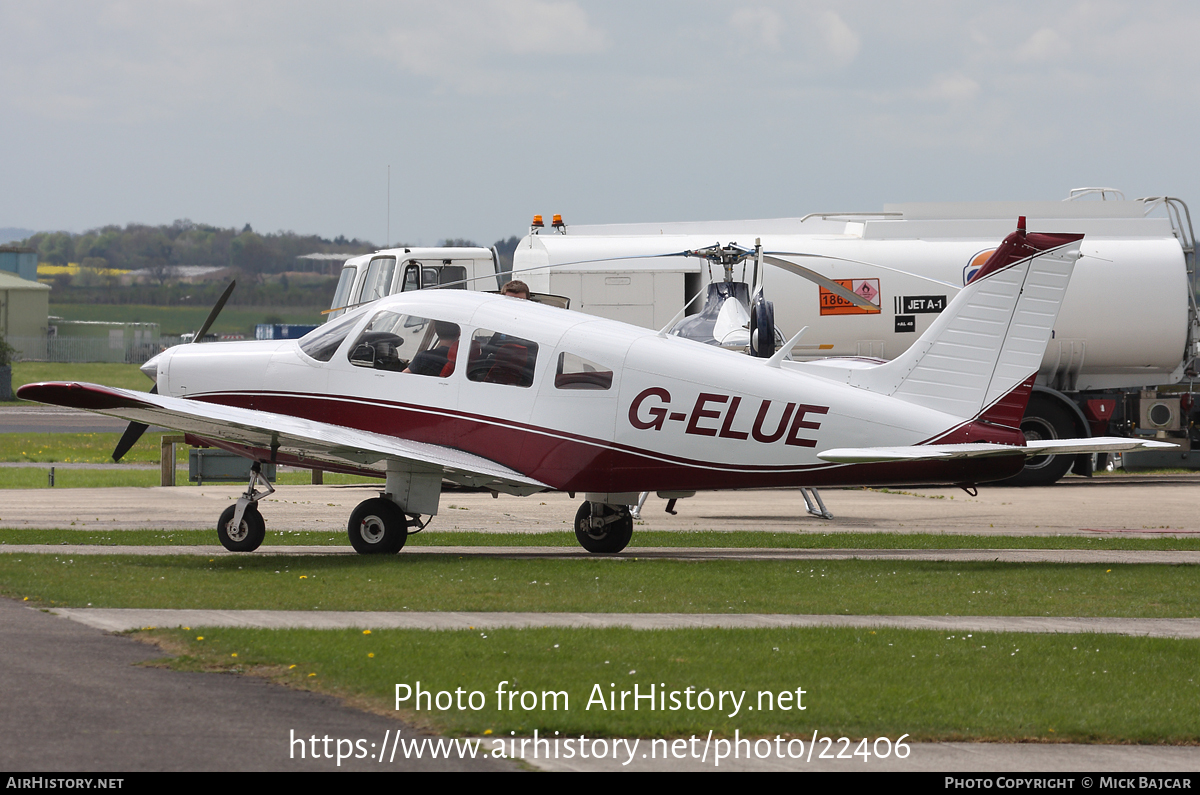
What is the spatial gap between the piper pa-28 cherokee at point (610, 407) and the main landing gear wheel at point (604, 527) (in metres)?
0.29

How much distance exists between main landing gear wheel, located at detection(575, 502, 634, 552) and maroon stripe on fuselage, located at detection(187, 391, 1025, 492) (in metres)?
0.80

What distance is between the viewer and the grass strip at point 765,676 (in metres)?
6.84

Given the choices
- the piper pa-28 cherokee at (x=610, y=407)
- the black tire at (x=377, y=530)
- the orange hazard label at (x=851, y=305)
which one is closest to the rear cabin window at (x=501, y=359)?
the piper pa-28 cherokee at (x=610, y=407)

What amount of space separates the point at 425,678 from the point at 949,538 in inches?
382

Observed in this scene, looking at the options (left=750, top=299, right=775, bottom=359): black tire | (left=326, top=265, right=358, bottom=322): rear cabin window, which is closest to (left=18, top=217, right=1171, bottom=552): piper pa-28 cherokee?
(left=750, top=299, right=775, bottom=359): black tire

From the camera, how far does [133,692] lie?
7289 millimetres

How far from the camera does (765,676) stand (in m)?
7.82

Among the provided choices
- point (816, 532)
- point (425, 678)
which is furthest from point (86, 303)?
point (425, 678)

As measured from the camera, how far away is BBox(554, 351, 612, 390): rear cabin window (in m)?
13.1

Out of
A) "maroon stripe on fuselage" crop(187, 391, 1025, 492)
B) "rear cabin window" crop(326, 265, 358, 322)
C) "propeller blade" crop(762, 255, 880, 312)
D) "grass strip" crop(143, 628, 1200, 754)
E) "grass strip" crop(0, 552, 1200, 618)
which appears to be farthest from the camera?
"rear cabin window" crop(326, 265, 358, 322)

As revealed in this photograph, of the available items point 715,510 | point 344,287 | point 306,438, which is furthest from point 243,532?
point 344,287

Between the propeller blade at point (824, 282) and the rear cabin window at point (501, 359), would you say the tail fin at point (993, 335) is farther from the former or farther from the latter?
the rear cabin window at point (501, 359)

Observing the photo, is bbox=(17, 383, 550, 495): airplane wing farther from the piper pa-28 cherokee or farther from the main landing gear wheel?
the main landing gear wheel

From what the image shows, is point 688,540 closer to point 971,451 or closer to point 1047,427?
point 971,451
